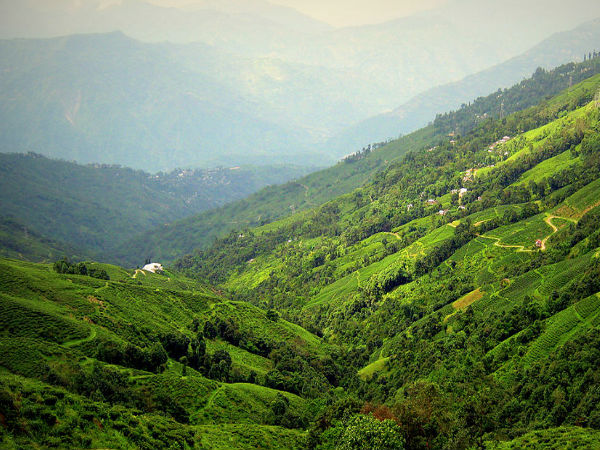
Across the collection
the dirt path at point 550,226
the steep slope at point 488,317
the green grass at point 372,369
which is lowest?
the green grass at point 372,369

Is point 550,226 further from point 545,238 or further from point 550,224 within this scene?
point 545,238

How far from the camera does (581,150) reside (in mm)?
193000

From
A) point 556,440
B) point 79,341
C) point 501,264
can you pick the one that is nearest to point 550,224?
point 501,264

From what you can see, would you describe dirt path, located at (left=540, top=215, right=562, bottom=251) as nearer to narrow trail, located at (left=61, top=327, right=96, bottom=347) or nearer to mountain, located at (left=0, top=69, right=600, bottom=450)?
mountain, located at (left=0, top=69, right=600, bottom=450)

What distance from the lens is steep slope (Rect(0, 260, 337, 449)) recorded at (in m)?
55.6

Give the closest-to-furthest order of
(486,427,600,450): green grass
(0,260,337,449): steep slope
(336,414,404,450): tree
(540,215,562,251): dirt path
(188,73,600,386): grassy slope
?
(486,427,600,450): green grass → (0,260,337,449): steep slope → (336,414,404,450): tree → (188,73,600,386): grassy slope → (540,215,562,251): dirt path

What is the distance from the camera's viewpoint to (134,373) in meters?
76.7

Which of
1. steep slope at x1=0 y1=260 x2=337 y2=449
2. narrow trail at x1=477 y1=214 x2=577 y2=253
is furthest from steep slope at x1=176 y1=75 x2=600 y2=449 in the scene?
steep slope at x1=0 y1=260 x2=337 y2=449

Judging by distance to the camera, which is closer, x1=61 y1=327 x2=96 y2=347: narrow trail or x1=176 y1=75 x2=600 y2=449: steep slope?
x1=176 y1=75 x2=600 y2=449: steep slope

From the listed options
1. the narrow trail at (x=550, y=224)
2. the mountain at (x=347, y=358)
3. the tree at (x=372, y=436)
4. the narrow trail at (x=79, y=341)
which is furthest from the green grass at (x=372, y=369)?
the narrow trail at (x=79, y=341)

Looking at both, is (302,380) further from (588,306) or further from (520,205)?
(520,205)

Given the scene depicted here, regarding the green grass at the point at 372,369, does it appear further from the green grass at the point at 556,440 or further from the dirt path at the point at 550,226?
the green grass at the point at 556,440

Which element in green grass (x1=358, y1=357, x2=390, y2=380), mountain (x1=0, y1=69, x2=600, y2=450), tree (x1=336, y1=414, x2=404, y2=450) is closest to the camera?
tree (x1=336, y1=414, x2=404, y2=450)

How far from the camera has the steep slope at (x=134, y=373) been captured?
55594 millimetres
